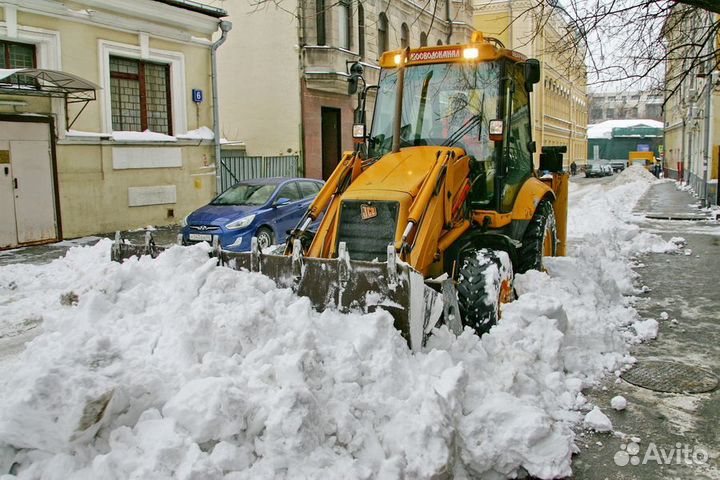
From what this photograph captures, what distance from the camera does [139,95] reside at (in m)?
16.7

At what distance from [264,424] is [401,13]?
26.3m

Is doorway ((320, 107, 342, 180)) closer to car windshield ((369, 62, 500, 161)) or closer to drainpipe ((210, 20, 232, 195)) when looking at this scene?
drainpipe ((210, 20, 232, 195))

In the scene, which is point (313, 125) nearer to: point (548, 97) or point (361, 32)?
point (361, 32)

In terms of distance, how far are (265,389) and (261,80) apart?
2005 cm

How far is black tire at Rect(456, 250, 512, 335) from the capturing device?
5656 mm

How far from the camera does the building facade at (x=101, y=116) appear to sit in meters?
13.5

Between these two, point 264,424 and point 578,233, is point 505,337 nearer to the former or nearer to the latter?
point 264,424

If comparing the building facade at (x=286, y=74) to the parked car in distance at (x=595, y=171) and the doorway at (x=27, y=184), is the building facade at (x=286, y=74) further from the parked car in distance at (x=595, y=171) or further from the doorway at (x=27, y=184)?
the parked car in distance at (x=595, y=171)

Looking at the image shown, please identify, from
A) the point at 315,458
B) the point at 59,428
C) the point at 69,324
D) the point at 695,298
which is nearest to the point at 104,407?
the point at 59,428

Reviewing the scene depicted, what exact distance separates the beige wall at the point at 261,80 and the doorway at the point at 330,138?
83.8 inches

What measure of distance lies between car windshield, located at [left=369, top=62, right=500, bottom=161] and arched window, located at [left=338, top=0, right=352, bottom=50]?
17.4 metres


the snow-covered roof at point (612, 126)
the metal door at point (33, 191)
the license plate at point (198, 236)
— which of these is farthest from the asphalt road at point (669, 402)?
the snow-covered roof at point (612, 126)

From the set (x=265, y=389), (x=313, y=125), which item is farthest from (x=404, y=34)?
(x=265, y=389)

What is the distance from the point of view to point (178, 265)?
5.54 metres
